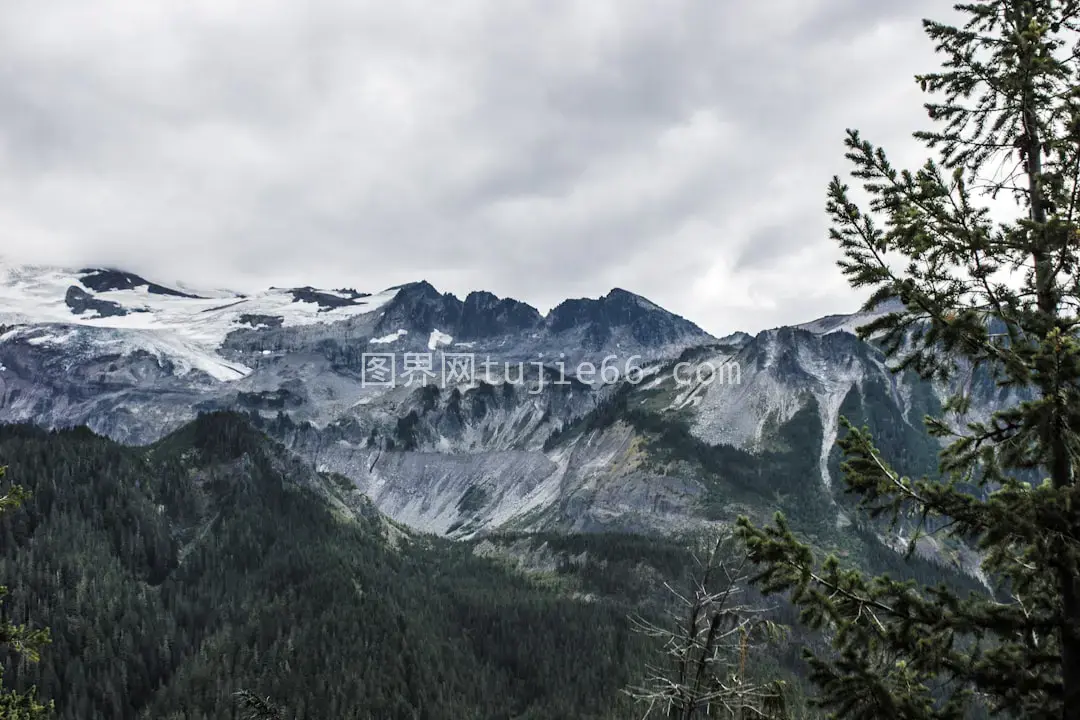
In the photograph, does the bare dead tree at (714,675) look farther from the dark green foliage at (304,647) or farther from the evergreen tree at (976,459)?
the dark green foliage at (304,647)

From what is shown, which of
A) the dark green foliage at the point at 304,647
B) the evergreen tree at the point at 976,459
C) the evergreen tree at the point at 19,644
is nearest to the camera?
the evergreen tree at the point at 976,459

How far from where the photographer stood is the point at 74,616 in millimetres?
170125

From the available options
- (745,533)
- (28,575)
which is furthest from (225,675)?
(745,533)

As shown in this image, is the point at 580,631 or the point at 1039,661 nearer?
the point at 1039,661

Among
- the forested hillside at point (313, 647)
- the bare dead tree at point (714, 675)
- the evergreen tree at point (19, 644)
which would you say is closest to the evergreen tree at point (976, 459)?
the bare dead tree at point (714, 675)

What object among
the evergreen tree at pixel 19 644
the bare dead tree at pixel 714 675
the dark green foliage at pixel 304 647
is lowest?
the dark green foliage at pixel 304 647

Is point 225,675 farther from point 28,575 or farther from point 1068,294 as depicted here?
point 1068,294

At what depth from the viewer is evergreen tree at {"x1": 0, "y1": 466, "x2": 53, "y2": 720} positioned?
17.6 meters

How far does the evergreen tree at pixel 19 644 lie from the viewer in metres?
17.6

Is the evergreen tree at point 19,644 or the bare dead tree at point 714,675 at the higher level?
the bare dead tree at point 714,675

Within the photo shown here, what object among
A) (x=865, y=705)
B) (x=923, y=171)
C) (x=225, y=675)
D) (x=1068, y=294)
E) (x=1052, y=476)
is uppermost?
(x=923, y=171)

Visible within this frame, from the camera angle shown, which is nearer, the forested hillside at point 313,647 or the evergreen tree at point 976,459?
the evergreen tree at point 976,459

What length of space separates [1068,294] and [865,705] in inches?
310

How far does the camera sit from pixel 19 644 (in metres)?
17.3
